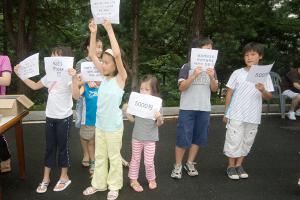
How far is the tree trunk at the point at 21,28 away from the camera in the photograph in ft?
31.7

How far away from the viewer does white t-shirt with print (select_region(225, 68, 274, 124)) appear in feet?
14.8

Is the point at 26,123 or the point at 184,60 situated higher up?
the point at 184,60

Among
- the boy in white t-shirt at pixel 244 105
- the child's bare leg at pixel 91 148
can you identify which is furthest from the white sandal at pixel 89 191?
the boy in white t-shirt at pixel 244 105

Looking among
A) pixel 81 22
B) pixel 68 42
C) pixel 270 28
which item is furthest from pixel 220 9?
pixel 68 42

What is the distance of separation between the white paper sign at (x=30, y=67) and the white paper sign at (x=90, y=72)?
1.63 ft

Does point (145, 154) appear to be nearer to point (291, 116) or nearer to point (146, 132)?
point (146, 132)

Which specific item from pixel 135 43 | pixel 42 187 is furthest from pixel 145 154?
pixel 135 43

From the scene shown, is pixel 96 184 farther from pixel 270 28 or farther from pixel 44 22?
pixel 270 28

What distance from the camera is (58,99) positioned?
411 centimetres

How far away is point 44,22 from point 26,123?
4.44 meters

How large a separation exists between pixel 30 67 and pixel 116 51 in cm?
99

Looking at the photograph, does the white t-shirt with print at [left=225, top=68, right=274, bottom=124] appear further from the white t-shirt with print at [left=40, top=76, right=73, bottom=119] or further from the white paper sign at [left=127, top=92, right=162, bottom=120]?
the white t-shirt with print at [left=40, top=76, right=73, bottom=119]

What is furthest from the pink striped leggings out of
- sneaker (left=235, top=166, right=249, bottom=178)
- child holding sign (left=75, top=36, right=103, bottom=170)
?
sneaker (left=235, top=166, right=249, bottom=178)

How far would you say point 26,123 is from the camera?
295 inches
